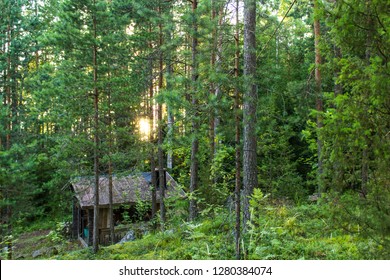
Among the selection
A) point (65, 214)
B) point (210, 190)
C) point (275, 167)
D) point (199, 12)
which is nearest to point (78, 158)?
point (210, 190)

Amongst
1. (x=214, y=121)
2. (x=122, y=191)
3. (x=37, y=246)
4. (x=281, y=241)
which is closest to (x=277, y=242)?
(x=281, y=241)

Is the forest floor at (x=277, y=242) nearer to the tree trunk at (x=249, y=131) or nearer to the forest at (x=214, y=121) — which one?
the forest at (x=214, y=121)

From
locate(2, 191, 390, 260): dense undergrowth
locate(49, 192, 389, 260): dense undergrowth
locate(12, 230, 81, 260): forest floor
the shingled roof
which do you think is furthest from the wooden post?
locate(49, 192, 389, 260): dense undergrowth

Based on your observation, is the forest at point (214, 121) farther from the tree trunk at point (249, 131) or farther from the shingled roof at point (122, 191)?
the shingled roof at point (122, 191)

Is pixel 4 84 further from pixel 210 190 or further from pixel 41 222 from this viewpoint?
pixel 210 190

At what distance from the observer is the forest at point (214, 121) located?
3.94m

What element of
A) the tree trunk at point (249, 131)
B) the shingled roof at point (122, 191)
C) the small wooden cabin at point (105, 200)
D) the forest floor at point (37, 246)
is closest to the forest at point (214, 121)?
the tree trunk at point (249, 131)

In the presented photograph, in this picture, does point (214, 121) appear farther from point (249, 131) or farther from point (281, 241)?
point (281, 241)

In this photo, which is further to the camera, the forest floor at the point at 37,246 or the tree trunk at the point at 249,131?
the forest floor at the point at 37,246

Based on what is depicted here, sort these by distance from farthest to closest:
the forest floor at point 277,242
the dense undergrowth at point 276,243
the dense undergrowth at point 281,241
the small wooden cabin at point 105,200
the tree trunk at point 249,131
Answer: the small wooden cabin at point 105,200, the tree trunk at point 249,131, the dense undergrowth at point 276,243, the forest floor at point 277,242, the dense undergrowth at point 281,241

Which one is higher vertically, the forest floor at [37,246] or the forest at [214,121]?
the forest at [214,121]

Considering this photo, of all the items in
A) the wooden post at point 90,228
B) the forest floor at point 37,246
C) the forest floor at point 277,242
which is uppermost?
the forest floor at point 277,242

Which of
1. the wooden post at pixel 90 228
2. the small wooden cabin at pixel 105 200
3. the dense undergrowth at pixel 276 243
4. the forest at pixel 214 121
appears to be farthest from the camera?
the small wooden cabin at pixel 105 200

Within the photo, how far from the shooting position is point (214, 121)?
11.4 m
